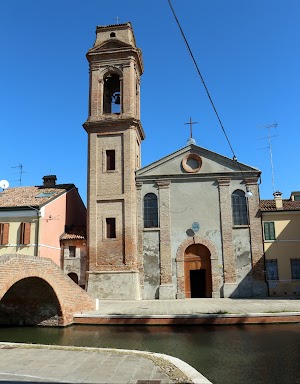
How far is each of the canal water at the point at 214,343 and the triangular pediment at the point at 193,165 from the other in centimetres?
1272

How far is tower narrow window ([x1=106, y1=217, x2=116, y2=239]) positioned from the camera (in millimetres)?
24750

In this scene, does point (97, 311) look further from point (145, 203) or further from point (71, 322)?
point (145, 203)

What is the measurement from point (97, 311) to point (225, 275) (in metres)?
9.59

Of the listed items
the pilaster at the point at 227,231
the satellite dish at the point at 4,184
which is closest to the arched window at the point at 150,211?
the pilaster at the point at 227,231

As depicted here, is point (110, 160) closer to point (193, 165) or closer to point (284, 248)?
point (193, 165)

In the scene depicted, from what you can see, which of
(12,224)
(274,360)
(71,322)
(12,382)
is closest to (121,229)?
(12,224)

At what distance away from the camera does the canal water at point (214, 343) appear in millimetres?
8555

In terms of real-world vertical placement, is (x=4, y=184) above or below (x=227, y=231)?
above

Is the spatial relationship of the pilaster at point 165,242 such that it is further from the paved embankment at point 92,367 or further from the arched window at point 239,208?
the paved embankment at point 92,367

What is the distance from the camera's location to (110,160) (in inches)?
1030

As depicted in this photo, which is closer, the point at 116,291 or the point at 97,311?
the point at 97,311

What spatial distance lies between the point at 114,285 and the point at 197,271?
544cm

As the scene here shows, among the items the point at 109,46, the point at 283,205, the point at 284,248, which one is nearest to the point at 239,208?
the point at 283,205

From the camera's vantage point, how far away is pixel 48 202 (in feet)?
81.2
